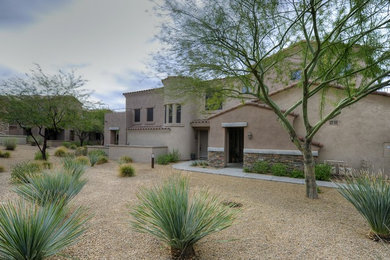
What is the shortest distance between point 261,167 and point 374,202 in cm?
738

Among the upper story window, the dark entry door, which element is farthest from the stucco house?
the upper story window

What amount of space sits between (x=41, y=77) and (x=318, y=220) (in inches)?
681

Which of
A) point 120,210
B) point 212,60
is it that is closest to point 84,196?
point 120,210

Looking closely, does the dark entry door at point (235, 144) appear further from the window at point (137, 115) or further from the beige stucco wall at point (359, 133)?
the window at point (137, 115)

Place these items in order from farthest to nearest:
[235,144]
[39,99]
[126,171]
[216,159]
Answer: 1. [235,144]
2. [216,159]
3. [39,99]
4. [126,171]

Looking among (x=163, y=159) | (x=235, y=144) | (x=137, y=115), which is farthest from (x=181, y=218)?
(x=137, y=115)

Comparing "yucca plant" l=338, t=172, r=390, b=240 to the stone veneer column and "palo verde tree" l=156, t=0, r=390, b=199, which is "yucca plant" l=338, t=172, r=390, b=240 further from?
the stone veneer column

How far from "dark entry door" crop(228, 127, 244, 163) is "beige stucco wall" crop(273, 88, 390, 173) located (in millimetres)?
5678

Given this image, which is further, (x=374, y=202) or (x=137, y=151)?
(x=137, y=151)

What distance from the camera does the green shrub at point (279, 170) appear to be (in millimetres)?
10799

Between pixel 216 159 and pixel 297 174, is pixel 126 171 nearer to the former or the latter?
pixel 216 159

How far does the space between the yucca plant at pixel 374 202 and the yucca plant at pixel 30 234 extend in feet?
19.0

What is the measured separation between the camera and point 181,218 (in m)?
3.33

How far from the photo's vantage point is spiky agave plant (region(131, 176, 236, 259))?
326 cm
